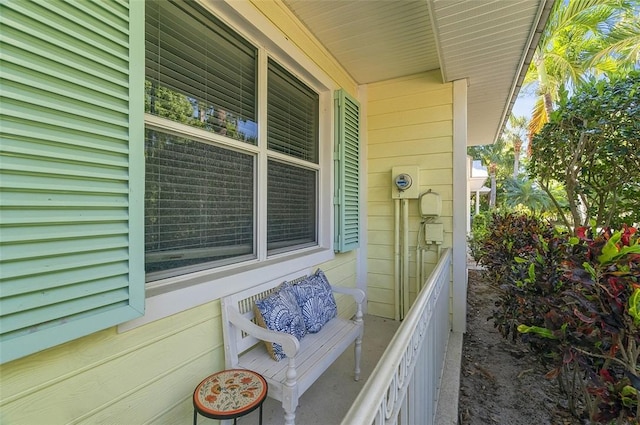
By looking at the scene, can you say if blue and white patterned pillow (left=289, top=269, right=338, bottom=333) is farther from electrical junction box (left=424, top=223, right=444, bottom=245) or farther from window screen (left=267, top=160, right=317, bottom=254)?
electrical junction box (left=424, top=223, right=444, bottom=245)

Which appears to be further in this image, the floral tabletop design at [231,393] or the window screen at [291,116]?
the window screen at [291,116]

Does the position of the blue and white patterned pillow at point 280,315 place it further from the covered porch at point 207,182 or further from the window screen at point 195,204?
the window screen at point 195,204

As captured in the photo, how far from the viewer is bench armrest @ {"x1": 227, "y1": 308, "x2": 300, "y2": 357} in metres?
1.32

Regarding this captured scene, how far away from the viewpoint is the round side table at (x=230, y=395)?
1.12m

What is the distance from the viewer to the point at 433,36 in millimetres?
2439

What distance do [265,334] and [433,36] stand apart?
2745mm

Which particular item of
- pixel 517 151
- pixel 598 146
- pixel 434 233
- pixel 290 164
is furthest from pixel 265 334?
pixel 517 151

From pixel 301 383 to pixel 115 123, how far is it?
144 cm

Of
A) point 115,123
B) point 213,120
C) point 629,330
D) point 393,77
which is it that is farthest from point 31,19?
point 393,77

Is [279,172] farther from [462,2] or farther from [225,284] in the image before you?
[462,2]

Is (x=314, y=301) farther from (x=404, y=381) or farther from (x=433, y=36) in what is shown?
(x=433, y=36)

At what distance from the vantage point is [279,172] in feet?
7.43

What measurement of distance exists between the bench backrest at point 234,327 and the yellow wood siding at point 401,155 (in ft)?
6.26

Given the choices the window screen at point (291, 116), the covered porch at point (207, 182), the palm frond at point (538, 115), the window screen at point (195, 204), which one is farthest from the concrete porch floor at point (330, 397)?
the palm frond at point (538, 115)
